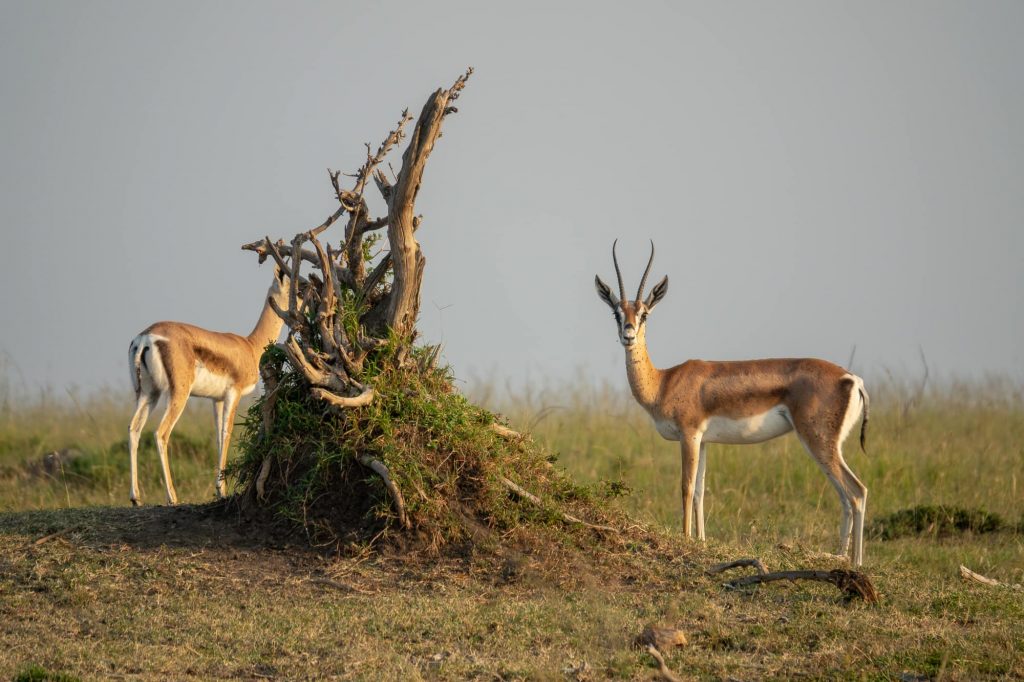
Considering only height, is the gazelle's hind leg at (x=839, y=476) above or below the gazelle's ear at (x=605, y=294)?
below

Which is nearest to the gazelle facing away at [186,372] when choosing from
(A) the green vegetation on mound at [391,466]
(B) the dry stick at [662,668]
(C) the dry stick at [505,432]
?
(A) the green vegetation on mound at [391,466]

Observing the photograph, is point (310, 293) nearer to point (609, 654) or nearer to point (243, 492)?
point (243, 492)

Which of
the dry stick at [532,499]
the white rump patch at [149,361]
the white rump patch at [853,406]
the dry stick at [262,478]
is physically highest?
the white rump patch at [149,361]

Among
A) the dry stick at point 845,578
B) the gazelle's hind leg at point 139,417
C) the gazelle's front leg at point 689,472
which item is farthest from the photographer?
the gazelle's hind leg at point 139,417

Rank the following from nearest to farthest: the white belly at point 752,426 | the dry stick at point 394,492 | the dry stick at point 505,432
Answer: the dry stick at point 394,492 → the dry stick at point 505,432 → the white belly at point 752,426

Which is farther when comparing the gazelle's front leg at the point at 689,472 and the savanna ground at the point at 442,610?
the gazelle's front leg at the point at 689,472

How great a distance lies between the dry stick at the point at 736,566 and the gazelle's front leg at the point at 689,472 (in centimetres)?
138

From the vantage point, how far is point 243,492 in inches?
324

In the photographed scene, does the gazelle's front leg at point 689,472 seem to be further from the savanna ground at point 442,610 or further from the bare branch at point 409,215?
the bare branch at point 409,215

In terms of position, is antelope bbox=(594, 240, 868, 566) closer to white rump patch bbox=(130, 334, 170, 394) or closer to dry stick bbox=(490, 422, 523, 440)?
dry stick bbox=(490, 422, 523, 440)

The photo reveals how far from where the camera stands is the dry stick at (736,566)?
7.58 metres

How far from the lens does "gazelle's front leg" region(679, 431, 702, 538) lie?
9.42 m

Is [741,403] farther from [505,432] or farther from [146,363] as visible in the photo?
[146,363]

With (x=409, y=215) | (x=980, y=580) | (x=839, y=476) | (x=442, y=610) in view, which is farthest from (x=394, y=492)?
(x=980, y=580)
